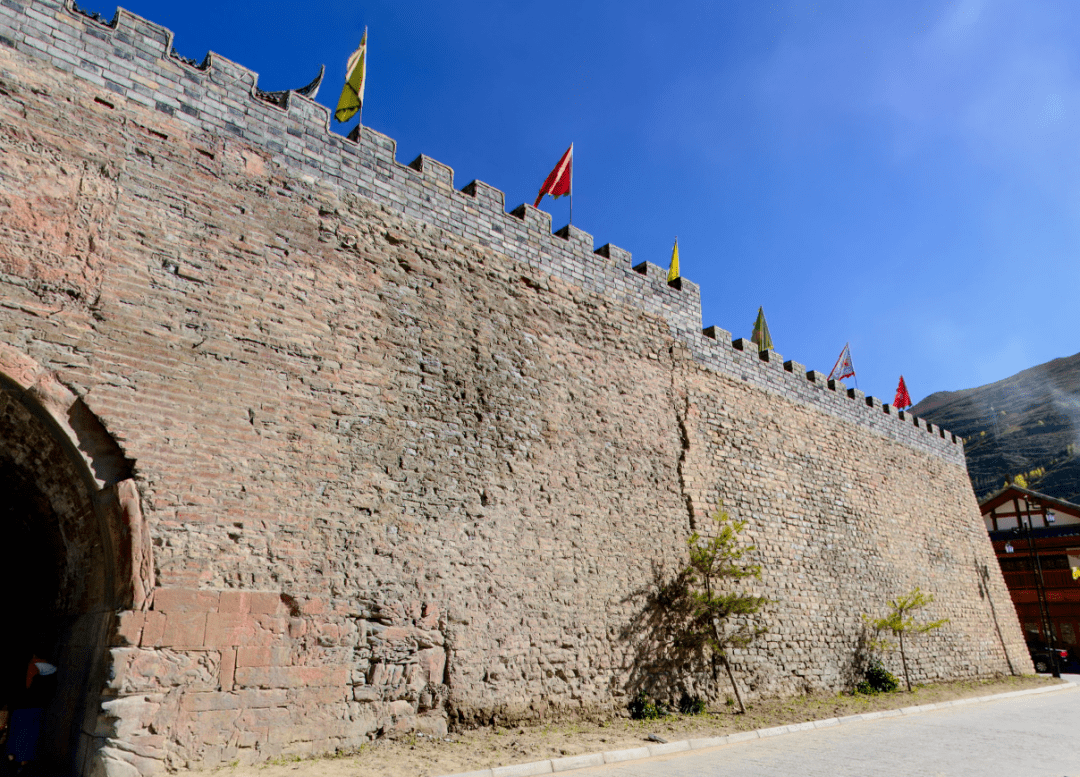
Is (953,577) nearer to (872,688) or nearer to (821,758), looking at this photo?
(872,688)

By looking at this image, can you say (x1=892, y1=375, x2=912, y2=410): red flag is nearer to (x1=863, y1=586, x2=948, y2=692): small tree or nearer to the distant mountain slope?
(x1=863, y1=586, x2=948, y2=692): small tree

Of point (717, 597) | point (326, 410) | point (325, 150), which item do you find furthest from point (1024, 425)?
point (326, 410)

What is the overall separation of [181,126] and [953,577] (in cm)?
1849

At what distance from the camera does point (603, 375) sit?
10.3 metres

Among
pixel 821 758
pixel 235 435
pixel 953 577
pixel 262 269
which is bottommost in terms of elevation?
pixel 821 758

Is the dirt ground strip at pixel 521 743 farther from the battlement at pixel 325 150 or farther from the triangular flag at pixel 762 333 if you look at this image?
the triangular flag at pixel 762 333

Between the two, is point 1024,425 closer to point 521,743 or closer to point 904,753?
point 904,753

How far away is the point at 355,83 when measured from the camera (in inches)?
360

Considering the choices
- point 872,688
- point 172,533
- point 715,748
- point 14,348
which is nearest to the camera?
point 14,348

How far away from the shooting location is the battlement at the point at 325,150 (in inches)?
261

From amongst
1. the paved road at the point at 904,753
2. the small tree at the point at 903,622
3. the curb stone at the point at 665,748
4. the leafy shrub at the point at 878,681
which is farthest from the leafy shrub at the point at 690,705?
the small tree at the point at 903,622

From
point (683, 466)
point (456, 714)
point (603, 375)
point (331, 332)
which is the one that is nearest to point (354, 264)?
point (331, 332)

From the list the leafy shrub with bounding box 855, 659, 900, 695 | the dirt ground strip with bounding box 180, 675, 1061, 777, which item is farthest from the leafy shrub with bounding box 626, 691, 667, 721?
the leafy shrub with bounding box 855, 659, 900, 695

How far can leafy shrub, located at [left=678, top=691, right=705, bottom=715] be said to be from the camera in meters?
9.30
